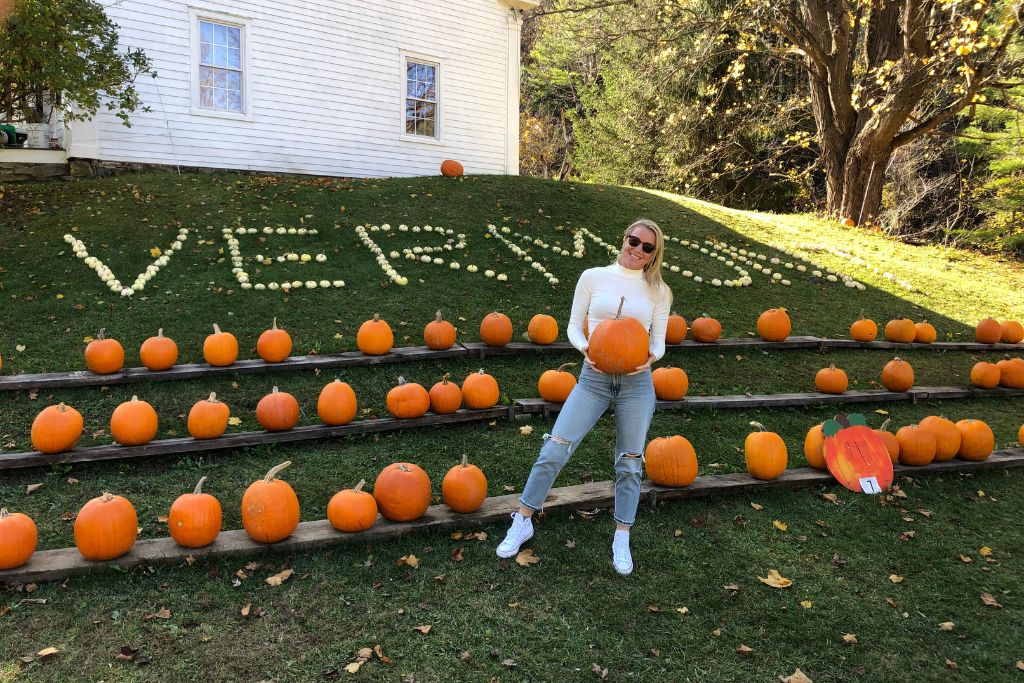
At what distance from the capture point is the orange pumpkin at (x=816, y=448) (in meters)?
5.44

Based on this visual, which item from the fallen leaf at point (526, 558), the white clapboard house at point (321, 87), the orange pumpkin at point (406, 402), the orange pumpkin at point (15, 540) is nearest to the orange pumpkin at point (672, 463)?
the fallen leaf at point (526, 558)

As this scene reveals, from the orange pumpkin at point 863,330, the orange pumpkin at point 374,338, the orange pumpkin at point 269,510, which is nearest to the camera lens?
the orange pumpkin at point 269,510

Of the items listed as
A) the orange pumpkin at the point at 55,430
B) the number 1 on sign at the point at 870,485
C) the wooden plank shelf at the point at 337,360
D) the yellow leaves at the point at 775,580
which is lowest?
the yellow leaves at the point at 775,580

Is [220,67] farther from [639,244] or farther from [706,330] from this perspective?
[639,244]

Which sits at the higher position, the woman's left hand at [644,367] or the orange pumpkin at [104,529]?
the woman's left hand at [644,367]

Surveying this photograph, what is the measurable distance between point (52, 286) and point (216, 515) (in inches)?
233

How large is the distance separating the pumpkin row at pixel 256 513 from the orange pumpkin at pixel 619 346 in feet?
3.90

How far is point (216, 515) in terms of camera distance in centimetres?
399

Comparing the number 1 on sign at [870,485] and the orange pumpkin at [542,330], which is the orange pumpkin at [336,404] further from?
the number 1 on sign at [870,485]

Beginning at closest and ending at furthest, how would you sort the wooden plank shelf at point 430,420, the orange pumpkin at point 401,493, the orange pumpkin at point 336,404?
the orange pumpkin at point 401,493, the wooden plank shelf at point 430,420, the orange pumpkin at point 336,404

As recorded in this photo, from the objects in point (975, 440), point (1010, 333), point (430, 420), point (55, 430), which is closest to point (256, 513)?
point (55, 430)

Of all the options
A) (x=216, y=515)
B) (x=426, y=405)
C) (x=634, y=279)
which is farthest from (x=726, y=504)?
(x=216, y=515)

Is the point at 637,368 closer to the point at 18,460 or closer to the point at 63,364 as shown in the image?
the point at 18,460

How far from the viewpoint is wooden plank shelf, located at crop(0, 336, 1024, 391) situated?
6.01m
